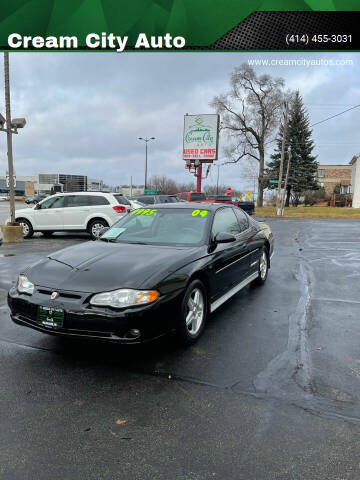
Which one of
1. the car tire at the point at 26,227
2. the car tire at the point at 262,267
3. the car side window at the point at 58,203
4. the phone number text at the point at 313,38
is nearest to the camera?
the car tire at the point at 262,267

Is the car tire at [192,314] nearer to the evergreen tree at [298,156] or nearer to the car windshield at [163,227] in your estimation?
the car windshield at [163,227]

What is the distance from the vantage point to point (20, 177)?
13925 cm

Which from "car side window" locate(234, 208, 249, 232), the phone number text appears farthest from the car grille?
the phone number text

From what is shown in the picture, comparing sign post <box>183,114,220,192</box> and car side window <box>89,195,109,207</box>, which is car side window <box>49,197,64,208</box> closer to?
car side window <box>89,195,109,207</box>

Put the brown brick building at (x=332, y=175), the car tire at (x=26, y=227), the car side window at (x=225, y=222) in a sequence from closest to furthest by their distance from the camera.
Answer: the car side window at (x=225, y=222) → the car tire at (x=26, y=227) → the brown brick building at (x=332, y=175)

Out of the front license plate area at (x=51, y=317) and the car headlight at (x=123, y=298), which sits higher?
the car headlight at (x=123, y=298)

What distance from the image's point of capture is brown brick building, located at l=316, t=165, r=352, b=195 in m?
81.0

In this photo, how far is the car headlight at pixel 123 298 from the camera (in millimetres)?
3068

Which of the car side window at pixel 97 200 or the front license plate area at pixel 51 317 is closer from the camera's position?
the front license plate area at pixel 51 317

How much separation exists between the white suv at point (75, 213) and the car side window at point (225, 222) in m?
7.38

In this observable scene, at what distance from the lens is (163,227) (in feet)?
15.4

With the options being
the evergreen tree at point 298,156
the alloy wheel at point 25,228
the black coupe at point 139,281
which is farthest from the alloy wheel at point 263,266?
the evergreen tree at point 298,156

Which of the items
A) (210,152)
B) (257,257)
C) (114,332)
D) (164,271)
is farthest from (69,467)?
(210,152)

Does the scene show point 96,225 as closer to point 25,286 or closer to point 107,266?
point 25,286
